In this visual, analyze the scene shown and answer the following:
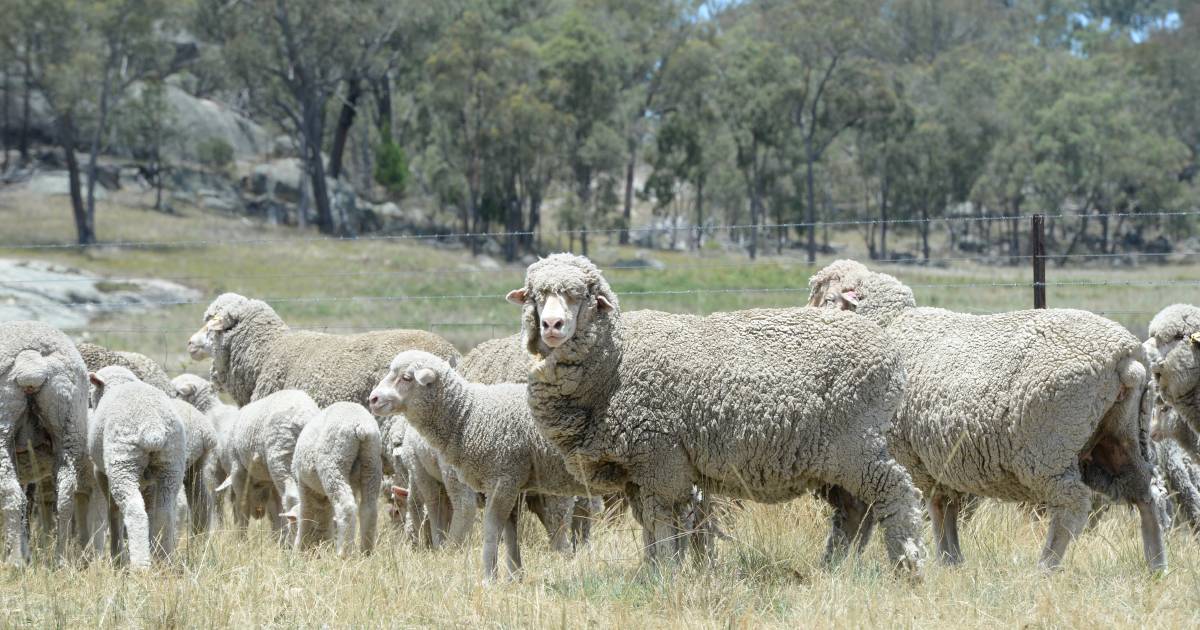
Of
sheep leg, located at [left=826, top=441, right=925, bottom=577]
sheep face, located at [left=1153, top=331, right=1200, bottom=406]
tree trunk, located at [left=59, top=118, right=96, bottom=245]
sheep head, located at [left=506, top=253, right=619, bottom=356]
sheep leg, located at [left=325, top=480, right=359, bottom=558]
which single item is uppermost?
tree trunk, located at [left=59, top=118, right=96, bottom=245]

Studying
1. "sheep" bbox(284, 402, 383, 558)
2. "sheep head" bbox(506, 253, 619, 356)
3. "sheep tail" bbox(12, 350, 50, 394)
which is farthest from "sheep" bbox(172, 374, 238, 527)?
"sheep head" bbox(506, 253, 619, 356)

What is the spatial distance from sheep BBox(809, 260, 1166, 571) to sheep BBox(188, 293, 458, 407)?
394cm

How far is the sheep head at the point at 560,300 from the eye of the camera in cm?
600

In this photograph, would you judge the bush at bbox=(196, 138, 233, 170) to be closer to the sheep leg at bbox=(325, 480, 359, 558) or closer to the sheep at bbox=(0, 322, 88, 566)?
the sheep at bbox=(0, 322, 88, 566)

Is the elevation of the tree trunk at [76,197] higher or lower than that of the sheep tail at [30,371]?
higher

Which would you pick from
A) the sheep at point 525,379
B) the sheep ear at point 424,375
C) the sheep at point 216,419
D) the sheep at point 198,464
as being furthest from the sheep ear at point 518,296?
the sheep at point 216,419

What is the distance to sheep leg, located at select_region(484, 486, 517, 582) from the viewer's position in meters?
6.71

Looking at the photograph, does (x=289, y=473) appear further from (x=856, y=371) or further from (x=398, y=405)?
(x=856, y=371)

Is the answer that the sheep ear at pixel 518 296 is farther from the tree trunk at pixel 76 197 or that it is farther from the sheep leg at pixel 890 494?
the tree trunk at pixel 76 197

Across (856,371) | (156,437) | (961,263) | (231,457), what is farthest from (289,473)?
(961,263)

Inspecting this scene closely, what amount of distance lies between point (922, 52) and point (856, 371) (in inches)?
3674

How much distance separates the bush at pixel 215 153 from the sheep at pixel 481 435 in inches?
2160

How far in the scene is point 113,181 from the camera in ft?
184

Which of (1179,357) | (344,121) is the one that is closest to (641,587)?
(1179,357)
